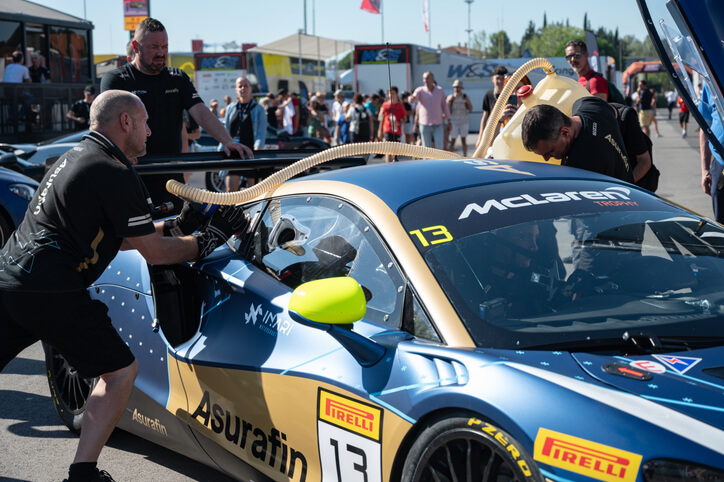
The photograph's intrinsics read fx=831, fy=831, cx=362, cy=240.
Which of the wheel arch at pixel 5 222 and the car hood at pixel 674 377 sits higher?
the car hood at pixel 674 377

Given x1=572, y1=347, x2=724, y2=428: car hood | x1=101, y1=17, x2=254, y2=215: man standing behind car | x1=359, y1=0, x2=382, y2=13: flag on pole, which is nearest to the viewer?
x1=572, y1=347, x2=724, y2=428: car hood

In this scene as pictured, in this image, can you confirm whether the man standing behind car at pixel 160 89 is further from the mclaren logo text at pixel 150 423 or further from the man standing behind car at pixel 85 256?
the man standing behind car at pixel 85 256

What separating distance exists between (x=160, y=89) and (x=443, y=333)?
3.65 meters

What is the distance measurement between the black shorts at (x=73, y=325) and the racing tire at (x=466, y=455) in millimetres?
1351

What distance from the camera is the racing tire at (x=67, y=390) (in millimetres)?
4012

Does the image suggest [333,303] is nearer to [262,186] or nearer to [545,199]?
[545,199]

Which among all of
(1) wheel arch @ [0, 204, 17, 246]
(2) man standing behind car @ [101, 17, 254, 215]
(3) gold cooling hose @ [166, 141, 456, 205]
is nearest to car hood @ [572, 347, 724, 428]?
(3) gold cooling hose @ [166, 141, 456, 205]

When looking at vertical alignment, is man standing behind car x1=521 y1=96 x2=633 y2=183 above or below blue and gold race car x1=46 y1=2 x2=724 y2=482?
above

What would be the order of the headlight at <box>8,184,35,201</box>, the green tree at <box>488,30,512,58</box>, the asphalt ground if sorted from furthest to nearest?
the green tree at <box>488,30,512,58</box> → the headlight at <box>8,184,35,201</box> → the asphalt ground

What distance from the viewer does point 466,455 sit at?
85.7 inches

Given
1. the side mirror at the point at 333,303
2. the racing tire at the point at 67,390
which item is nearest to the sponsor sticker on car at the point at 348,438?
the side mirror at the point at 333,303

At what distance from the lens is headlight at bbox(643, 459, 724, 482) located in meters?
1.78

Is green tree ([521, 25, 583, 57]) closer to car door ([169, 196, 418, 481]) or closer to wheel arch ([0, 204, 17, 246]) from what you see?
wheel arch ([0, 204, 17, 246])

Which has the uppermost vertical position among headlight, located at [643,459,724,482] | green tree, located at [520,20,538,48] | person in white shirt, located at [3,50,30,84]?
green tree, located at [520,20,538,48]
